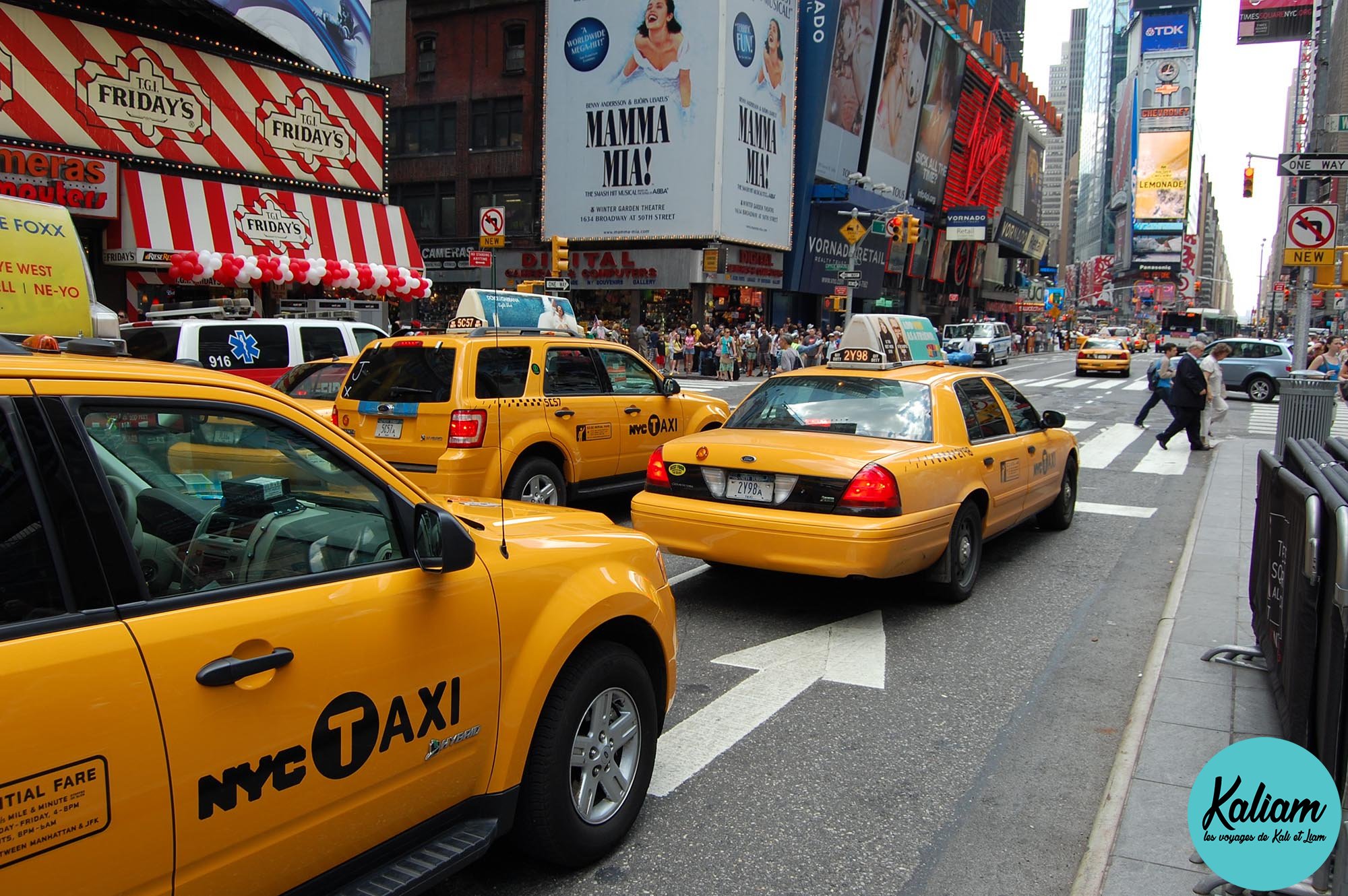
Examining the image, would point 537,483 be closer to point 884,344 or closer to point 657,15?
point 884,344

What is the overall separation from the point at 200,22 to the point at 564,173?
1798 cm

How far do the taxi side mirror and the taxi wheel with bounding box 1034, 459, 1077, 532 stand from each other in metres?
7.56

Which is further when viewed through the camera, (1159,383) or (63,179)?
(1159,383)

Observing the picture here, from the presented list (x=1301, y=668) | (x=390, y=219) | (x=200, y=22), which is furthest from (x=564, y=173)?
(x=1301, y=668)

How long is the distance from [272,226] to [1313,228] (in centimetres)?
1864

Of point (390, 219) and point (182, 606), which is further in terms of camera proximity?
point (390, 219)

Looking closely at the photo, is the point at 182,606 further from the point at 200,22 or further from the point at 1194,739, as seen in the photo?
the point at 200,22

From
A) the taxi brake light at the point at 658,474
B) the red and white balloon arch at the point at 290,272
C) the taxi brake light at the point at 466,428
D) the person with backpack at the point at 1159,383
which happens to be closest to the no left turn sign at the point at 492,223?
the red and white balloon arch at the point at 290,272

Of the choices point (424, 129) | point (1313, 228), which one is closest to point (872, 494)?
point (1313, 228)

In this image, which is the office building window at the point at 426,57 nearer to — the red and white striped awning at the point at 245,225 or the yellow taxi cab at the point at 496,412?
the red and white striped awning at the point at 245,225

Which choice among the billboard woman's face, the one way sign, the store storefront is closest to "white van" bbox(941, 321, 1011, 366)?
the billboard woman's face

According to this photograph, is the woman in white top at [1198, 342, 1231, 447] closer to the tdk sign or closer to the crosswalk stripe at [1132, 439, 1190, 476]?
the crosswalk stripe at [1132, 439, 1190, 476]

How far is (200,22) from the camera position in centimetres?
2102

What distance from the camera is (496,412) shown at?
798 centimetres
